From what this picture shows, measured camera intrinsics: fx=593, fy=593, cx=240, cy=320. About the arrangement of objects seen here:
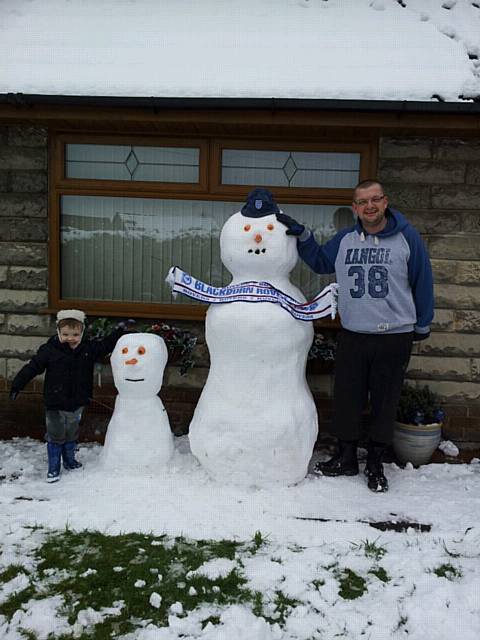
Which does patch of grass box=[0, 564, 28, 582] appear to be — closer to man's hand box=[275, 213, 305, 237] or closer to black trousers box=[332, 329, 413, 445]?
black trousers box=[332, 329, 413, 445]

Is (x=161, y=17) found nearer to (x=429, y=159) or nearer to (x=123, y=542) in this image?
(x=429, y=159)

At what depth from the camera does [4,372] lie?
5.40 metres

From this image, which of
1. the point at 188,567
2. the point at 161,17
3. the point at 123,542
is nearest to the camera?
the point at 188,567

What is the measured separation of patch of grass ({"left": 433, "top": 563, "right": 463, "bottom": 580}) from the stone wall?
2.04m

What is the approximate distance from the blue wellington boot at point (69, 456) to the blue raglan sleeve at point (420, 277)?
2700mm

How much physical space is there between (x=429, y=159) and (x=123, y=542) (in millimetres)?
3798

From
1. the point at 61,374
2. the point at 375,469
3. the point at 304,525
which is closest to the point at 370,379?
the point at 375,469

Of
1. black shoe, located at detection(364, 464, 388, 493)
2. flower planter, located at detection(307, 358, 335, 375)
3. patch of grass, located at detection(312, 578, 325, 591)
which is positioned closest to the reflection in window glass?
flower planter, located at detection(307, 358, 335, 375)

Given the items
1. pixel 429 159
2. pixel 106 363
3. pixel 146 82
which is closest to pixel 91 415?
pixel 106 363

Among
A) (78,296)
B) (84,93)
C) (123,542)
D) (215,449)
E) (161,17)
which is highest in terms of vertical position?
(161,17)

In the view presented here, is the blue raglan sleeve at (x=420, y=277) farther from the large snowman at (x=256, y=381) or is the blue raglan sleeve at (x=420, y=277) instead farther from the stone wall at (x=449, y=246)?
the stone wall at (x=449, y=246)

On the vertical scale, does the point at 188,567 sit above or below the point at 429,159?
below

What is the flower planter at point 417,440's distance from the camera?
4660 mm

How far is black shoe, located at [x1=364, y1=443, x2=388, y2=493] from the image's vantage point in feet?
13.9
